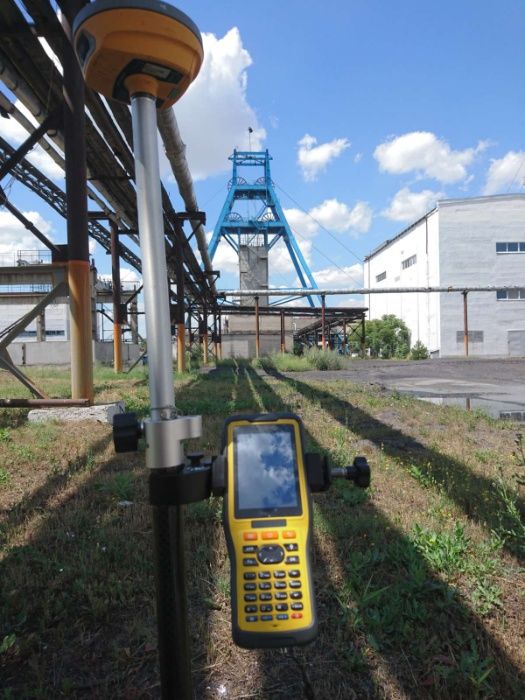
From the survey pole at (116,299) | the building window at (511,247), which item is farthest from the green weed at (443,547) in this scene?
the building window at (511,247)

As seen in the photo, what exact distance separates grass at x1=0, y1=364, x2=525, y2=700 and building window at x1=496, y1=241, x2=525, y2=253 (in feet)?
107

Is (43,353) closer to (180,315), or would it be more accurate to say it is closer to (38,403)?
(180,315)

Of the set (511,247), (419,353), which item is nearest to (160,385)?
Answer: (419,353)

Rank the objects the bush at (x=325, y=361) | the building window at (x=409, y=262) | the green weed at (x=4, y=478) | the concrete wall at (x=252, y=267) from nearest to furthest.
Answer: the green weed at (x=4, y=478), the bush at (x=325, y=361), the building window at (x=409, y=262), the concrete wall at (x=252, y=267)

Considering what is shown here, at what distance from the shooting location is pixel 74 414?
17.0 ft

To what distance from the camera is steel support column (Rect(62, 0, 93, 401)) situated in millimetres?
5223

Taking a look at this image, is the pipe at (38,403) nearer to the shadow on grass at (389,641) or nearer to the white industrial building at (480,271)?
the shadow on grass at (389,641)

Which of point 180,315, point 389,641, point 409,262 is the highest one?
point 409,262

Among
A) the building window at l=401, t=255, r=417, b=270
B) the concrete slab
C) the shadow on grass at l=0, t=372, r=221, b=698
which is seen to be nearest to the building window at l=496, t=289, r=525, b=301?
the building window at l=401, t=255, r=417, b=270

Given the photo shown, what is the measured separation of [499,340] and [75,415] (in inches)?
1274

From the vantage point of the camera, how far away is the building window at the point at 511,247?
103 ft

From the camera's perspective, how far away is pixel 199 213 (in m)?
12.7

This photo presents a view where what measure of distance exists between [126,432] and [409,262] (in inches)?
1515

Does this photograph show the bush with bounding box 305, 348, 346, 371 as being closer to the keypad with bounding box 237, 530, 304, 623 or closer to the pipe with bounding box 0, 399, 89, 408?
the pipe with bounding box 0, 399, 89, 408
